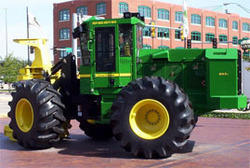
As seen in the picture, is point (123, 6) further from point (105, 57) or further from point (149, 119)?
point (149, 119)

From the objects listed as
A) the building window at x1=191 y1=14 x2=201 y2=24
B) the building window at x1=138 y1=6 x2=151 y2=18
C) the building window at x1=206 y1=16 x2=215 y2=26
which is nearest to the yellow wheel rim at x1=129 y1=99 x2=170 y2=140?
the building window at x1=138 y1=6 x2=151 y2=18

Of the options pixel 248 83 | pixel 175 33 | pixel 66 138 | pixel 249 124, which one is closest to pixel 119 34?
pixel 66 138

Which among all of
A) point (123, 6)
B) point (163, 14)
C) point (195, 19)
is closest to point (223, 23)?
point (195, 19)

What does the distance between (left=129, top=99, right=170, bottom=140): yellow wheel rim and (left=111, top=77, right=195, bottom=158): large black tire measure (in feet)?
0.20

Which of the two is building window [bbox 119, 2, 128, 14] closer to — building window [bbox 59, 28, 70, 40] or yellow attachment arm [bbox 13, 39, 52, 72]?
building window [bbox 59, 28, 70, 40]

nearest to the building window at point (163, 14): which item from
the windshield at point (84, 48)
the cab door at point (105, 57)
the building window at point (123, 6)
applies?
the building window at point (123, 6)

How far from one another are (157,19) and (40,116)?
198 feet

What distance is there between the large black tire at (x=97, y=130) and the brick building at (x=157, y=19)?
47772mm

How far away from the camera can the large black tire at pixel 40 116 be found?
33.3ft

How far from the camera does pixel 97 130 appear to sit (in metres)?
12.1

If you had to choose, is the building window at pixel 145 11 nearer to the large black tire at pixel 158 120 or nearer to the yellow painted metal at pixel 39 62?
the yellow painted metal at pixel 39 62

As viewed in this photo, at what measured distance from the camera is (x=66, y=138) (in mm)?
12258

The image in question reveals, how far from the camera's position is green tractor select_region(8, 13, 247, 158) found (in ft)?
29.4

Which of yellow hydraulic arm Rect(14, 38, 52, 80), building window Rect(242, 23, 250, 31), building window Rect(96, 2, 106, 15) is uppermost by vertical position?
building window Rect(96, 2, 106, 15)
